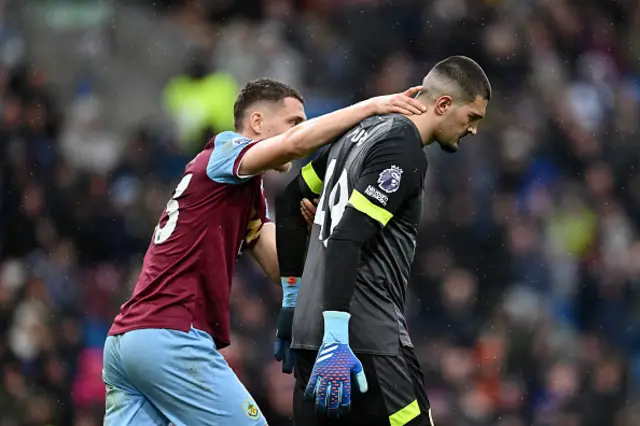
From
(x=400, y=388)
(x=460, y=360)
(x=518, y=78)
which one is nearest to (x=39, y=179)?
(x=460, y=360)

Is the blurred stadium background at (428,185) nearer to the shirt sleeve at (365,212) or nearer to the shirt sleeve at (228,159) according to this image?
the shirt sleeve at (228,159)

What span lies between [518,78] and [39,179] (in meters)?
5.72

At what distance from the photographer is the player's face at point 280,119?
607 cm

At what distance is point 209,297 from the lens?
5.67 metres

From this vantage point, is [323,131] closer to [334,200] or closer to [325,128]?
[325,128]

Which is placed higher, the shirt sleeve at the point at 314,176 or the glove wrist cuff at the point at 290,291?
the shirt sleeve at the point at 314,176

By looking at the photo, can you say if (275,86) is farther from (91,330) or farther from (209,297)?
(91,330)

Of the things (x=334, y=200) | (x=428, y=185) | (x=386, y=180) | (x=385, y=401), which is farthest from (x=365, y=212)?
(x=428, y=185)

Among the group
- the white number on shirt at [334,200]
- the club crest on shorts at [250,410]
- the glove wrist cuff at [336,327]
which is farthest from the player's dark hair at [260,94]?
the glove wrist cuff at [336,327]

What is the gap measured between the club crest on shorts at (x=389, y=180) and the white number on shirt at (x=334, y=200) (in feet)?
0.66

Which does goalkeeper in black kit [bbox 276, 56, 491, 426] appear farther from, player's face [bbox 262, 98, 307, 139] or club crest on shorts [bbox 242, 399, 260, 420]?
player's face [bbox 262, 98, 307, 139]

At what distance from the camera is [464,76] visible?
215 inches

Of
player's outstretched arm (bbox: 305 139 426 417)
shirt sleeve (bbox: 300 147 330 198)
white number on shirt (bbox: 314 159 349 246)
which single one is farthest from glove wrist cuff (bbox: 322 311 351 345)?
shirt sleeve (bbox: 300 147 330 198)

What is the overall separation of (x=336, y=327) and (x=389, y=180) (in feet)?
2.09
